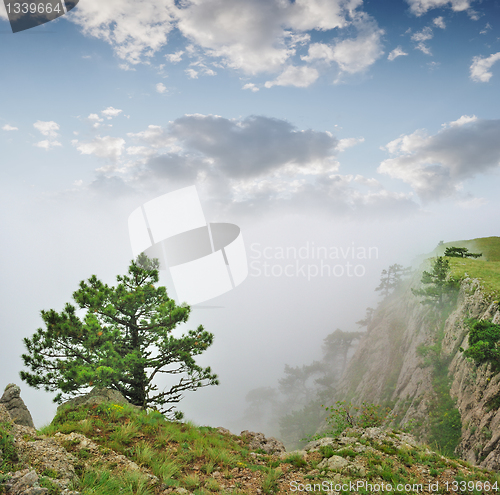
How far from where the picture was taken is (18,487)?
185 inches

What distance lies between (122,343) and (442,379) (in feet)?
91.9

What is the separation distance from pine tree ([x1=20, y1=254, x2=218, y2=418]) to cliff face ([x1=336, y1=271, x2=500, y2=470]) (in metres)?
14.8

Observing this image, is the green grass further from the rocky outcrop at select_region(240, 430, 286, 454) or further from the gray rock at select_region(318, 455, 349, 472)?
the rocky outcrop at select_region(240, 430, 286, 454)

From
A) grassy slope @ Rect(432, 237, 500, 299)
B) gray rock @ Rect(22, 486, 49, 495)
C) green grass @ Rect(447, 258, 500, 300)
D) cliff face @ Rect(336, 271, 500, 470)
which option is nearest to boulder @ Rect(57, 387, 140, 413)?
gray rock @ Rect(22, 486, 49, 495)

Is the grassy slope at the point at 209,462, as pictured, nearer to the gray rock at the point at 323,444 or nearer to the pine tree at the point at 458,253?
the gray rock at the point at 323,444

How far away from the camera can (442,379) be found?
24.7 m

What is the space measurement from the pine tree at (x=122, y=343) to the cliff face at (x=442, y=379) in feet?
48.4

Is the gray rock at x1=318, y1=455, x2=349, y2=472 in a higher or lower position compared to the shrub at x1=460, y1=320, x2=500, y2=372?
lower

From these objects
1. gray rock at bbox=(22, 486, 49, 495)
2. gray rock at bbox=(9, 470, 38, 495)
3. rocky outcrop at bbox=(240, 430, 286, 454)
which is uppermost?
gray rock at bbox=(9, 470, 38, 495)

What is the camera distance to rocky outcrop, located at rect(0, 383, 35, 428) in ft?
30.4

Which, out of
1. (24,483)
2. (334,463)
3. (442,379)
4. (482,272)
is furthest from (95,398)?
(482,272)

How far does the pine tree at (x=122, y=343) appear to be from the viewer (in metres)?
13.0

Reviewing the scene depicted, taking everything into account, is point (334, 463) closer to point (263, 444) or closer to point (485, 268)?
point (263, 444)

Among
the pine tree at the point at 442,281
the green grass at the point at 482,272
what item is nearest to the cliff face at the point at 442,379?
the green grass at the point at 482,272
